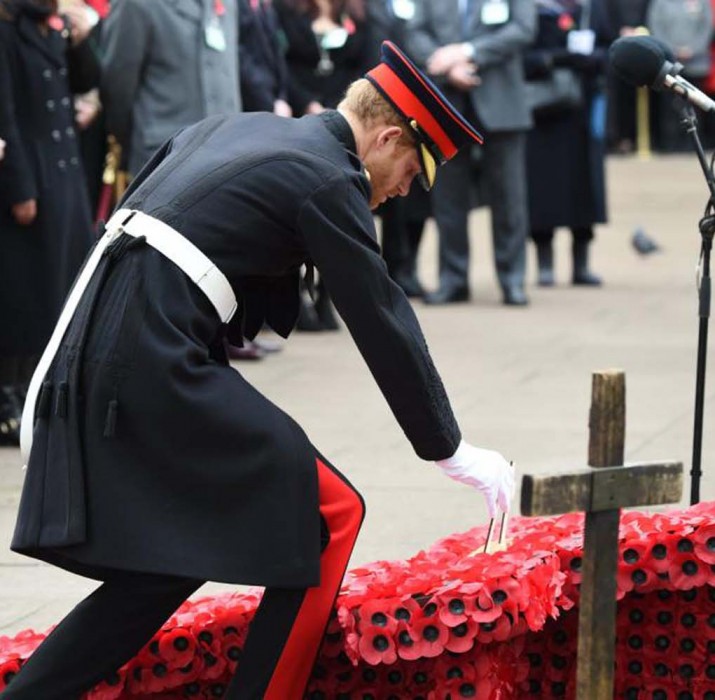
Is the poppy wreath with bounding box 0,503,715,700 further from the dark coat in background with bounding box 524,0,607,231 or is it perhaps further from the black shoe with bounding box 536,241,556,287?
the black shoe with bounding box 536,241,556,287

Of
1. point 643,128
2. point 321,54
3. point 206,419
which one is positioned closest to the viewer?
point 206,419

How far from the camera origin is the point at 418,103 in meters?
3.77

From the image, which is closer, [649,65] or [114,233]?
[114,233]

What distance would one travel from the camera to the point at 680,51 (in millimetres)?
19281

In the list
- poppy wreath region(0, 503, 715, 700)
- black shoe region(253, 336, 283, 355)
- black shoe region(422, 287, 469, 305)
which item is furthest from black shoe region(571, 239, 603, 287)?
poppy wreath region(0, 503, 715, 700)

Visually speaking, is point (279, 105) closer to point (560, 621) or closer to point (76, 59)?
point (76, 59)

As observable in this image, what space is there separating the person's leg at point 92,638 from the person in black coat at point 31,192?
3.49 meters

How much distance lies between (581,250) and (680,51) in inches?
311

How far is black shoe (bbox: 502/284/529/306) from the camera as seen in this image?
11.0 meters

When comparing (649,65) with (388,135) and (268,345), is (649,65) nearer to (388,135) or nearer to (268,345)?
(388,135)

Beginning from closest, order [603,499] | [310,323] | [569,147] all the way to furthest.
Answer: [603,499]
[310,323]
[569,147]

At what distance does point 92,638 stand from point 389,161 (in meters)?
1.10

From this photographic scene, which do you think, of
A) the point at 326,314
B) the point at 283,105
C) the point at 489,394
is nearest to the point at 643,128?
the point at 326,314

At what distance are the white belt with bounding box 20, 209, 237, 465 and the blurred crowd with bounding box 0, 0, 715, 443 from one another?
3.27 meters
